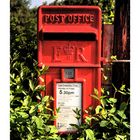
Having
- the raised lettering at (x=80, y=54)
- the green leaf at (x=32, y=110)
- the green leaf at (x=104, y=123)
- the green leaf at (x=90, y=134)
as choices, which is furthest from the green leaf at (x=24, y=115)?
the raised lettering at (x=80, y=54)

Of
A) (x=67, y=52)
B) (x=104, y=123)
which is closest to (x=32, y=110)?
(x=104, y=123)

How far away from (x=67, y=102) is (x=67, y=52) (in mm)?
410

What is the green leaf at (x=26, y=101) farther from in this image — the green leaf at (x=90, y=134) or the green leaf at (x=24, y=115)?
the green leaf at (x=90, y=134)

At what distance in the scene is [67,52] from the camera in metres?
3.57

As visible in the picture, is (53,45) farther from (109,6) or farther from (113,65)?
(109,6)

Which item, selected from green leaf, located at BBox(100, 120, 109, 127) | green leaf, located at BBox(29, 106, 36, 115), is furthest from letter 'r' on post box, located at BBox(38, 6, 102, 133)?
green leaf, located at BBox(29, 106, 36, 115)

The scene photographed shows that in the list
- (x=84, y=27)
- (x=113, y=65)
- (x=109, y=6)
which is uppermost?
(x=109, y=6)

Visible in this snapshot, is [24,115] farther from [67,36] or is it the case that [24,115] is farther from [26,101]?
[67,36]

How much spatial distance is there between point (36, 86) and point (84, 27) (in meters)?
0.62

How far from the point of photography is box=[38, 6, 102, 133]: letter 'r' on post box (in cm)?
357

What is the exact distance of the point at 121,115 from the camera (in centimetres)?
319

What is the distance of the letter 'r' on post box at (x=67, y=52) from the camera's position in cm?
357
